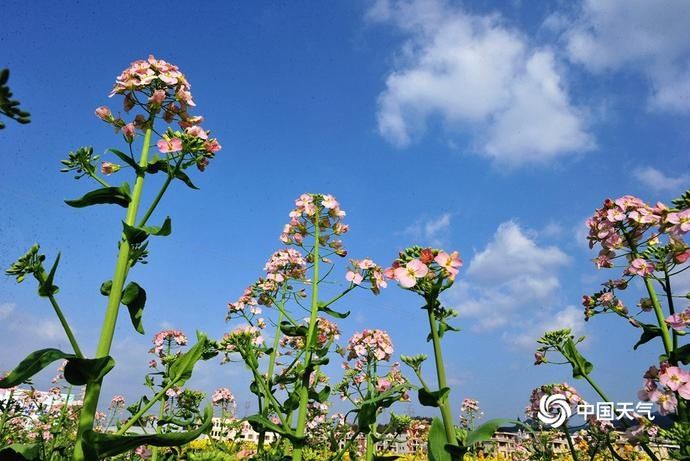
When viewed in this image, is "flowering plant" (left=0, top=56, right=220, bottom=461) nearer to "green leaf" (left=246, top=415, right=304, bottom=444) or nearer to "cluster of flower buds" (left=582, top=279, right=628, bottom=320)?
"green leaf" (left=246, top=415, right=304, bottom=444)

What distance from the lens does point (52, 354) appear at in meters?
2.34

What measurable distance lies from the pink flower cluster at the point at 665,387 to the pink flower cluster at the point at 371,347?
2711mm

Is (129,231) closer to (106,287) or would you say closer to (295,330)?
(106,287)

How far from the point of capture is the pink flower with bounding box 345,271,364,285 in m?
4.82

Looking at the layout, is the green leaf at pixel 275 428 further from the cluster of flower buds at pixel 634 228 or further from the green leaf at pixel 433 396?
the cluster of flower buds at pixel 634 228

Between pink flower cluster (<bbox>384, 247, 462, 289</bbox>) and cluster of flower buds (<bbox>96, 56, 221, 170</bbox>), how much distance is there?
5.37 feet

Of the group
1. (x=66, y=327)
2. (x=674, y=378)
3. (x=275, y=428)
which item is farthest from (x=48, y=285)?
(x=674, y=378)

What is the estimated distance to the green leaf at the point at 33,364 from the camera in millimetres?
2184

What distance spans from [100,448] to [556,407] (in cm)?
444

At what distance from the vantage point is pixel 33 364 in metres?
2.27

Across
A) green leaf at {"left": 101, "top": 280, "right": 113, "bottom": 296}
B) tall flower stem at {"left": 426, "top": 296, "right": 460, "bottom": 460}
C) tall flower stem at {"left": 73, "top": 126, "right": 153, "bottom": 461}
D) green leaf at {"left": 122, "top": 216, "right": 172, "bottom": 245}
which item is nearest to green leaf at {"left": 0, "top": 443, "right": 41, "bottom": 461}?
tall flower stem at {"left": 73, "top": 126, "right": 153, "bottom": 461}

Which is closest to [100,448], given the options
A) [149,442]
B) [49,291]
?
[149,442]

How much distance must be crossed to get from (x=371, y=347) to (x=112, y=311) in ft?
11.6

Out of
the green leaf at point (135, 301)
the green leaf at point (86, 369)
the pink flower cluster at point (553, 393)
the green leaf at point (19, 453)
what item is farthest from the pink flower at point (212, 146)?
the pink flower cluster at point (553, 393)
